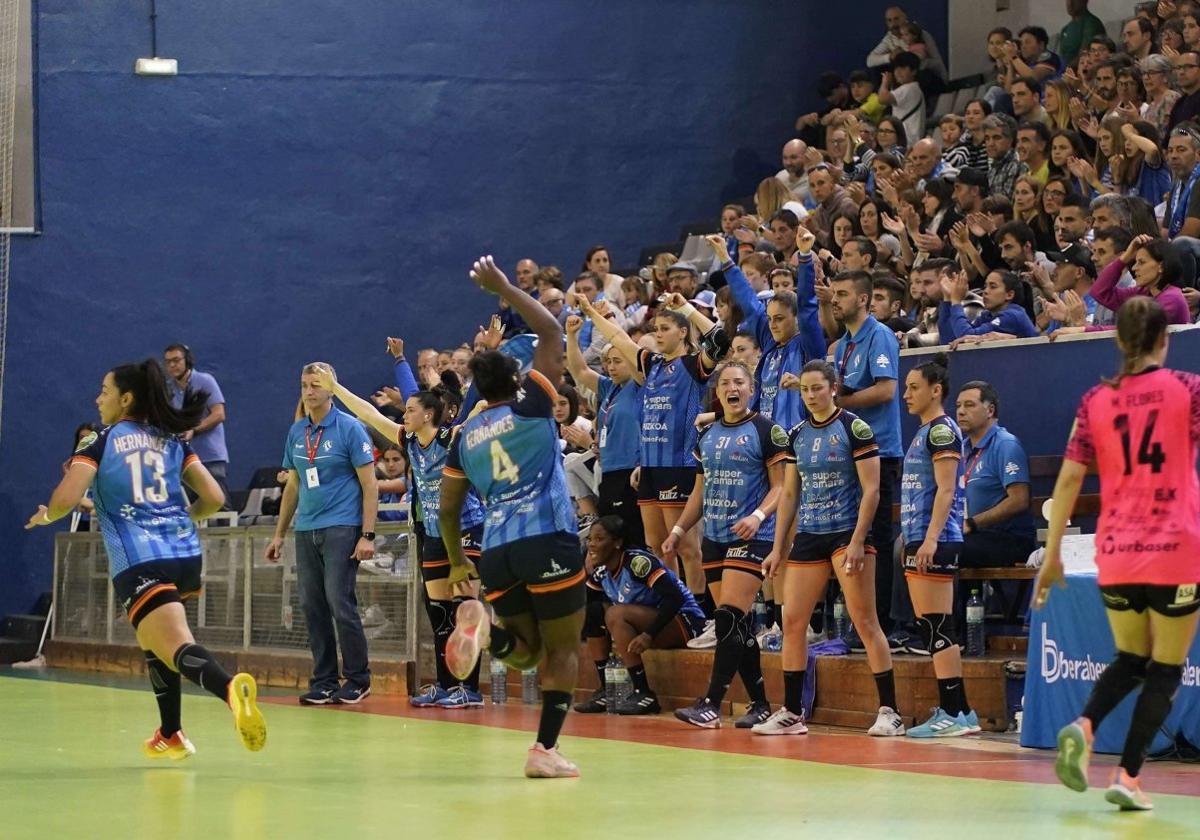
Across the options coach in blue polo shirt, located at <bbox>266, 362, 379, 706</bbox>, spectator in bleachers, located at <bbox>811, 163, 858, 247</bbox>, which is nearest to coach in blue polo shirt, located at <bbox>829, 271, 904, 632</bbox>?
coach in blue polo shirt, located at <bbox>266, 362, 379, 706</bbox>

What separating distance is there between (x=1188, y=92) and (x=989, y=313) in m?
3.05

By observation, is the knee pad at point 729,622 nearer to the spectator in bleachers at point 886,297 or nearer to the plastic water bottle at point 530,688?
the plastic water bottle at point 530,688

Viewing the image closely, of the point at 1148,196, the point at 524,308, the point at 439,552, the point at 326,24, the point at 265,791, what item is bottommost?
the point at 265,791

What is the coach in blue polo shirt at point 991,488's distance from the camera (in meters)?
11.0

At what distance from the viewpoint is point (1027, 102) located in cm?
1595

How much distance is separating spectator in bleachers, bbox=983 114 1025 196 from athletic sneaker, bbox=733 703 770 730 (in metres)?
5.98

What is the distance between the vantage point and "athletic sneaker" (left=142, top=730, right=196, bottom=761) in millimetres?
9258

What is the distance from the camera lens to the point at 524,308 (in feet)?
28.0

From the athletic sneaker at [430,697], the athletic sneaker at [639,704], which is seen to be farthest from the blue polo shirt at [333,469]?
the athletic sneaker at [639,704]

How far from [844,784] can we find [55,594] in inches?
489

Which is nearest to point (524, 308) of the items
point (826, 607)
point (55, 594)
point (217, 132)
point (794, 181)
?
point (826, 607)

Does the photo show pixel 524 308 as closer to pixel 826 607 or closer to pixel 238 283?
pixel 826 607

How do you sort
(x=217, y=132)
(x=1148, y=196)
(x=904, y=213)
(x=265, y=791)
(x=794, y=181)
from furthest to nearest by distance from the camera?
(x=217, y=132) < (x=794, y=181) < (x=904, y=213) < (x=1148, y=196) < (x=265, y=791)

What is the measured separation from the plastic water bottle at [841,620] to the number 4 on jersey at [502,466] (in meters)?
3.94
